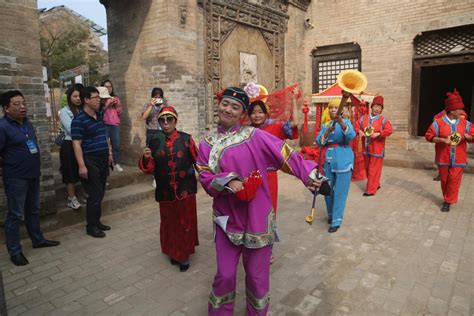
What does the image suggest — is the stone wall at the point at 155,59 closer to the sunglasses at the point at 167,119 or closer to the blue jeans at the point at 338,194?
the sunglasses at the point at 167,119

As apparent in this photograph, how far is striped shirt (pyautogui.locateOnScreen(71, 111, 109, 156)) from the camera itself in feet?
14.1

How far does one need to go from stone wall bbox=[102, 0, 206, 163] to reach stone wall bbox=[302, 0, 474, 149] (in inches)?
218

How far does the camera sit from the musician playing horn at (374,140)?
6621 mm

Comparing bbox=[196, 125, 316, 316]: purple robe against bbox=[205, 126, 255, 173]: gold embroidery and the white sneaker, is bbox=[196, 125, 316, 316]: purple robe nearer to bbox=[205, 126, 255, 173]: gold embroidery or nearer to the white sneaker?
bbox=[205, 126, 255, 173]: gold embroidery

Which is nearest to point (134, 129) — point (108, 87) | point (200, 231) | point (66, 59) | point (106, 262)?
point (108, 87)

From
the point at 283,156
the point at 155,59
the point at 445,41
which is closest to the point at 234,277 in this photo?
the point at 283,156

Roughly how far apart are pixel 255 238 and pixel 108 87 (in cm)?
539

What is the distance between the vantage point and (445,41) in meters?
9.60

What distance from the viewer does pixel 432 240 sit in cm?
440

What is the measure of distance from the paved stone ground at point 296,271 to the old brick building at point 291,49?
130 inches

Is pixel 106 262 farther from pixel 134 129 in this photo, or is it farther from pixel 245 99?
pixel 134 129

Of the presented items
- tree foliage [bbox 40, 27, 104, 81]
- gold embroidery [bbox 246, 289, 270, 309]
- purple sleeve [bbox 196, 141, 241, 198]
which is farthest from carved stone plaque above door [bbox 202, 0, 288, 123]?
tree foliage [bbox 40, 27, 104, 81]

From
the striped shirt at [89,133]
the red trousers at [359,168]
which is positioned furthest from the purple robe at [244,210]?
the red trousers at [359,168]

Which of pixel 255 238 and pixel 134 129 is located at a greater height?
pixel 134 129
